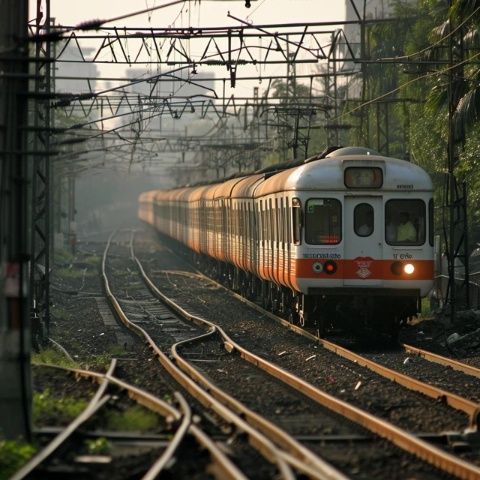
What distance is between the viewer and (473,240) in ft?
115

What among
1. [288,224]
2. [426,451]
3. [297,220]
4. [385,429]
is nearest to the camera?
[426,451]

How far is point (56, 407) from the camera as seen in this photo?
Result: 38.3ft

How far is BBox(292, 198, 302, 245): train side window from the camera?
1828cm

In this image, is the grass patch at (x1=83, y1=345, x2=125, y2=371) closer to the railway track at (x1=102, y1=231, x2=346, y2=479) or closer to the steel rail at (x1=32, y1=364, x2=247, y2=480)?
the railway track at (x1=102, y1=231, x2=346, y2=479)

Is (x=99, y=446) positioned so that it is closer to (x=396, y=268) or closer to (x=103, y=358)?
(x=103, y=358)

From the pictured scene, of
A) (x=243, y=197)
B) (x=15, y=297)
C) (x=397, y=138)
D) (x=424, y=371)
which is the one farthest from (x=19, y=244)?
(x=397, y=138)

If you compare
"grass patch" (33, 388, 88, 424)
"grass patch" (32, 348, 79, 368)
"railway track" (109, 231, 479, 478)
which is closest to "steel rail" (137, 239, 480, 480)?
"railway track" (109, 231, 479, 478)

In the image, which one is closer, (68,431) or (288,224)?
(68,431)

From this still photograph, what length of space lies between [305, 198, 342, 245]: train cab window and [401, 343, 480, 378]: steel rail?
80.9 inches

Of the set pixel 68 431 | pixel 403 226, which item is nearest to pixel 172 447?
pixel 68 431

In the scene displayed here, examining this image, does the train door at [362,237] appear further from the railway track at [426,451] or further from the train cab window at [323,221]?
the railway track at [426,451]

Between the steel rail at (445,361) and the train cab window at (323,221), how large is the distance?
80.9 inches

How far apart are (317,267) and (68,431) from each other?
902 cm

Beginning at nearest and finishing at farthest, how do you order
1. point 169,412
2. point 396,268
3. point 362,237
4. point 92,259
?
point 169,412 → point 396,268 → point 362,237 → point 92,259
